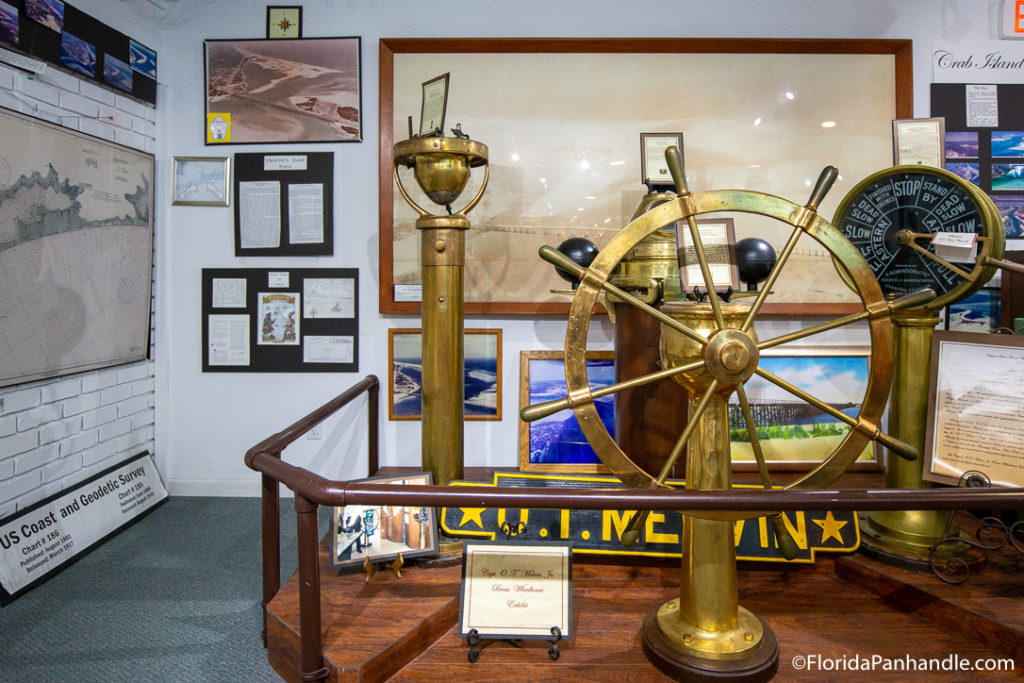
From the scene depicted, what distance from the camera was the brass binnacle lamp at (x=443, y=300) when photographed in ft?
6.35

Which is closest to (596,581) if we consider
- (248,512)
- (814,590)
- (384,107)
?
(814,590)

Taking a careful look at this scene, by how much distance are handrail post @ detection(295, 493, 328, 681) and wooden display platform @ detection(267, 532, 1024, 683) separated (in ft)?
0.16

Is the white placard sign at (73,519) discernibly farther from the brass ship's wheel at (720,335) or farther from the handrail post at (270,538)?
the brass ship's wheel at (720,335)

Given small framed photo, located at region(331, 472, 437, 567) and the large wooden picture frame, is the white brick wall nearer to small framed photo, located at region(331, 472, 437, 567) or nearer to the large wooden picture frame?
the large wooden picture frame

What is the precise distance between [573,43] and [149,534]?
269cm

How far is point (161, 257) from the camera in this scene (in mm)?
2783

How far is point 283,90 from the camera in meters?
2.69

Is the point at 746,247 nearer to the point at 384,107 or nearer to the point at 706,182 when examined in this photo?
the point at 706,182

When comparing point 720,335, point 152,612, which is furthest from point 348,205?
point 720,335

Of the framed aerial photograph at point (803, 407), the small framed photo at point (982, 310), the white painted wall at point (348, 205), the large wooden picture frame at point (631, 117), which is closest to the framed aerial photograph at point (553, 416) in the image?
the white painted wall at point (348, 205)

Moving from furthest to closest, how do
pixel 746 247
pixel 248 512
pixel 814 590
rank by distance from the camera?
pixel 248 512
pixel 746 247
pixel 814 590

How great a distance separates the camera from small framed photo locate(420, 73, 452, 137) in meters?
1.85

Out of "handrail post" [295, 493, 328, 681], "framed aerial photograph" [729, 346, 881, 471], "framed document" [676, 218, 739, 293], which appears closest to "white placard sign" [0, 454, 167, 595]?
"handrail post" [295, 493, 328, 681]

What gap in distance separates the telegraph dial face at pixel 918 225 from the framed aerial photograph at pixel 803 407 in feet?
2.67
